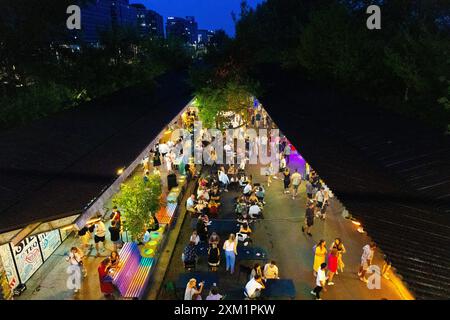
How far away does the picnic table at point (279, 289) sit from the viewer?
8391 millimetres

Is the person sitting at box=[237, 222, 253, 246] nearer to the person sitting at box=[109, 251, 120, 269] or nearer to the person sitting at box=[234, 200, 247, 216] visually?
the person sitting at box=[234, 200, 247, 216]

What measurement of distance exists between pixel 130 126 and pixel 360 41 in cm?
1372

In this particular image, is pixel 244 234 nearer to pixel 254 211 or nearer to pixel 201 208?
pixel 254 211

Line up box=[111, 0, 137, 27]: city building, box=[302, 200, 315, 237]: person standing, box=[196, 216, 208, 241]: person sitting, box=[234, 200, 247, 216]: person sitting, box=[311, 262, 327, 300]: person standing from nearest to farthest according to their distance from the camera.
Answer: box=[311, 262, 327, 300]: person standing, box=[196, 216, 208, 241]: person sitting, box=[302, 200, 315, 237]: person standing, box=[234, 200, 247, 216]: person sitting, box=[111, 0, 137, 27]: city building

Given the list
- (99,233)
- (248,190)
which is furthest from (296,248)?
(99,233)

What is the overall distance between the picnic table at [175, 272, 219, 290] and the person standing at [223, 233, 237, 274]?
792mm

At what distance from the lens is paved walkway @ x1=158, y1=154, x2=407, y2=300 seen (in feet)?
29.5

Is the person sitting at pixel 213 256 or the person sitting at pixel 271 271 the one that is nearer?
the person sitting at pixel 271 271

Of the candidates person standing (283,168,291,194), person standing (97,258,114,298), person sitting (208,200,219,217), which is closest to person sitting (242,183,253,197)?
person sitting (208,200,219,217)

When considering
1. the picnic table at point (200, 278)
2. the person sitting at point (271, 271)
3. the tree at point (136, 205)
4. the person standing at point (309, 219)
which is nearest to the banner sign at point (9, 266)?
the tree at point (136, 205)

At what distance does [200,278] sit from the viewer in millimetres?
9062

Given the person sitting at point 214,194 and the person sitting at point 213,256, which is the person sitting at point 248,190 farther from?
the person sitting at point 213,256

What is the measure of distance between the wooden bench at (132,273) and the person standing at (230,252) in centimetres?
213

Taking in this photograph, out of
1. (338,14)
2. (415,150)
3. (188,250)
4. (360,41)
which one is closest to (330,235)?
(415,150)
